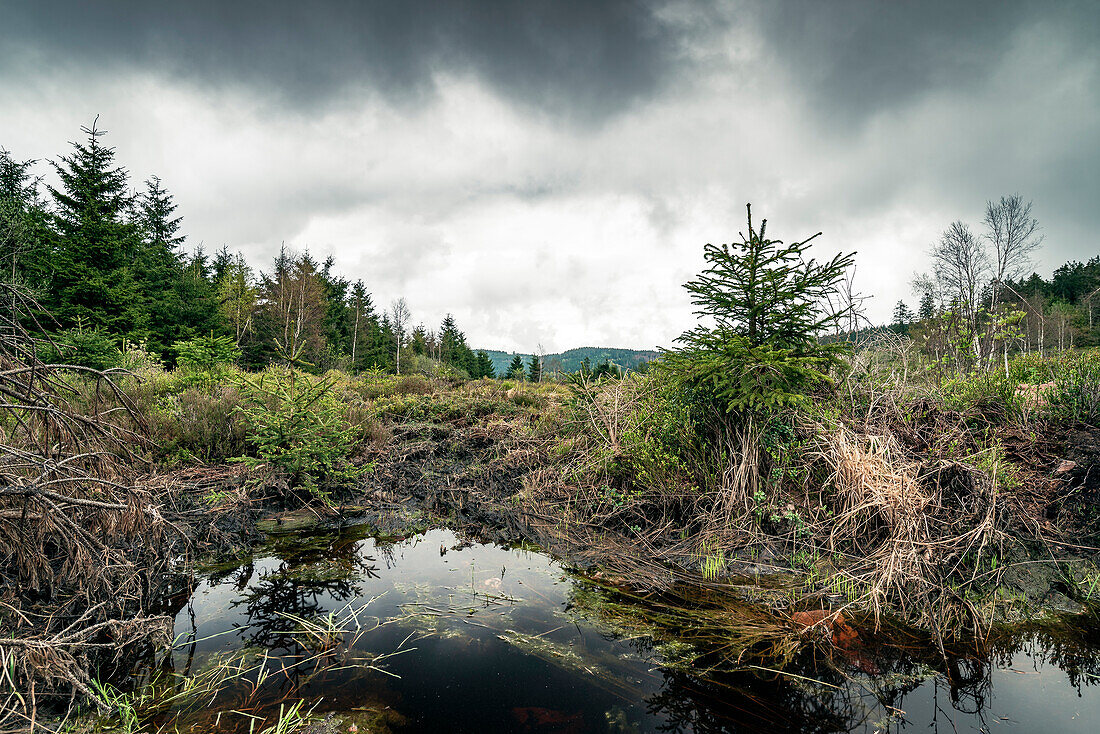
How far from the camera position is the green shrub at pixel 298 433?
5984 millimetres

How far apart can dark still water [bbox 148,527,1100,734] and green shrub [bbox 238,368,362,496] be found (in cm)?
205

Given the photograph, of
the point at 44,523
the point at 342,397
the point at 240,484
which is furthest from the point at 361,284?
the point at 44,523

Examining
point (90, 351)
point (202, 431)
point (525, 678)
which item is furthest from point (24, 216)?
point (525, 678)

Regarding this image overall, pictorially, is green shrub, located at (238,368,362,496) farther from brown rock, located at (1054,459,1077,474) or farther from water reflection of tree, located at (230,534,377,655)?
brown rock, located at (1054,459,1077,474)

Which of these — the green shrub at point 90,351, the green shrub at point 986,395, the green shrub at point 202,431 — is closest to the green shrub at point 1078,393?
the green shrub at point 986,395

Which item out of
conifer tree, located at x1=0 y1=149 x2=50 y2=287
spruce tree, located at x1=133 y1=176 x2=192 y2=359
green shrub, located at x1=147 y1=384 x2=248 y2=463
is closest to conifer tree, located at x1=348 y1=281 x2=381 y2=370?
spruce tree, located at x1=133 y1=176 x2=192 y2=359

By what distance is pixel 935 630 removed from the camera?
3256 mm

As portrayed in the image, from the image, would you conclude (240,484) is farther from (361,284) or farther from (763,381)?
(361,284)

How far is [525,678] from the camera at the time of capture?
302 cm

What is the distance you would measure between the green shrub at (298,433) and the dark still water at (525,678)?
2049 millimetres

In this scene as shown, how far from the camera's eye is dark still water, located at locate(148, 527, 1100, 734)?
2602 mm

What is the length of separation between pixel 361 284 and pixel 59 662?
4782 centimetres

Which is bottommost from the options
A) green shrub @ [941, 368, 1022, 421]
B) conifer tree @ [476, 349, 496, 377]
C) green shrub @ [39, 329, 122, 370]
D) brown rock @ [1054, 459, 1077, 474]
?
brown rock @ [1054, 459, 1077, 474]

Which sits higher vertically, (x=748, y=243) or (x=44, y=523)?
(x=748, y=243)
